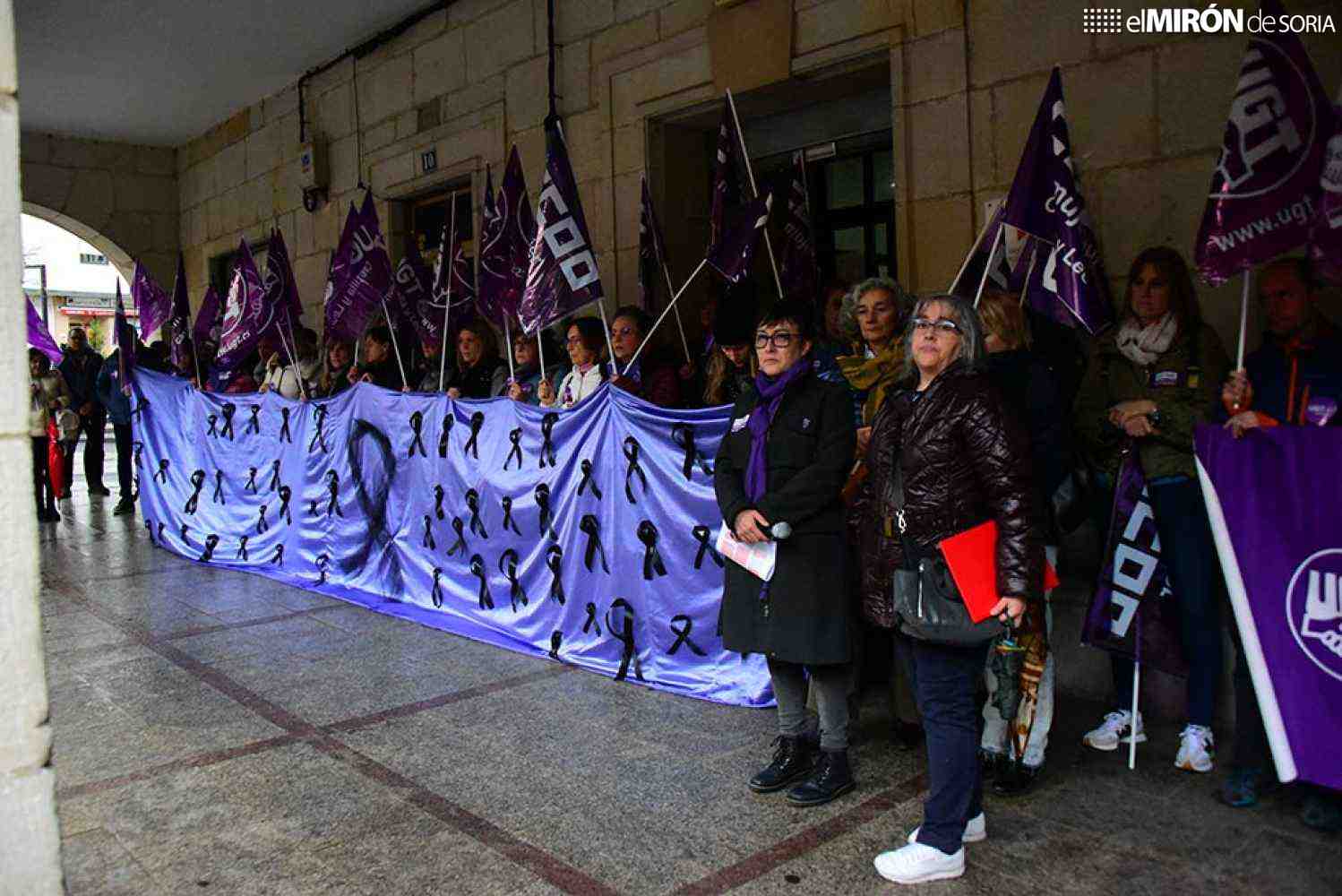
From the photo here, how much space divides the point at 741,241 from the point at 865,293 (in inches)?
48.4

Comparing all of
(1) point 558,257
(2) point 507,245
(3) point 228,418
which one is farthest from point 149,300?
(1) point 558,257

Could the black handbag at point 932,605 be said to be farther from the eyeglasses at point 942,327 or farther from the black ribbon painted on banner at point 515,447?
the black ribbon painted on banner at point 515,447

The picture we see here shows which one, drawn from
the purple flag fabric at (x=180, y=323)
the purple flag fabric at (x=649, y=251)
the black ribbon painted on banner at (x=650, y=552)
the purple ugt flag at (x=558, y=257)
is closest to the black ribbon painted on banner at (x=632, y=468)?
the black ribbon painted on banner at (x=650, y=552)

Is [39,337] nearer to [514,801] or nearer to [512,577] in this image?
[512,577]

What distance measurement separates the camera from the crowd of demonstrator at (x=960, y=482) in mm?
2975

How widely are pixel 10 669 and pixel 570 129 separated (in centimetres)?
671

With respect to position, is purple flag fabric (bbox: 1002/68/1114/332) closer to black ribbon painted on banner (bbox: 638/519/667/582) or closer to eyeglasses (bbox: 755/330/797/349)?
eyeglasses (bbox: 755/330/797/349)

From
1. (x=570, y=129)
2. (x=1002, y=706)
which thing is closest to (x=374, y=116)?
(x=570, y=129)

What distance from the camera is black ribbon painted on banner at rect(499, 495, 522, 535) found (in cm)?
577

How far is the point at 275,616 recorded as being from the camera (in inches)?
254

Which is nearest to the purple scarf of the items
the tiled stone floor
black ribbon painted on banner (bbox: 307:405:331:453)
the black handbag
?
the black handbag

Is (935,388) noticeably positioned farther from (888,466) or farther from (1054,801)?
(1054,801)

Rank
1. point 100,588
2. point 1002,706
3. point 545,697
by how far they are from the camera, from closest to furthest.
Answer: point 1002,706 → point 545,697 → point 100,588

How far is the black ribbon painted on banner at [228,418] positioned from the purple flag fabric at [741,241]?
4.99 meters
